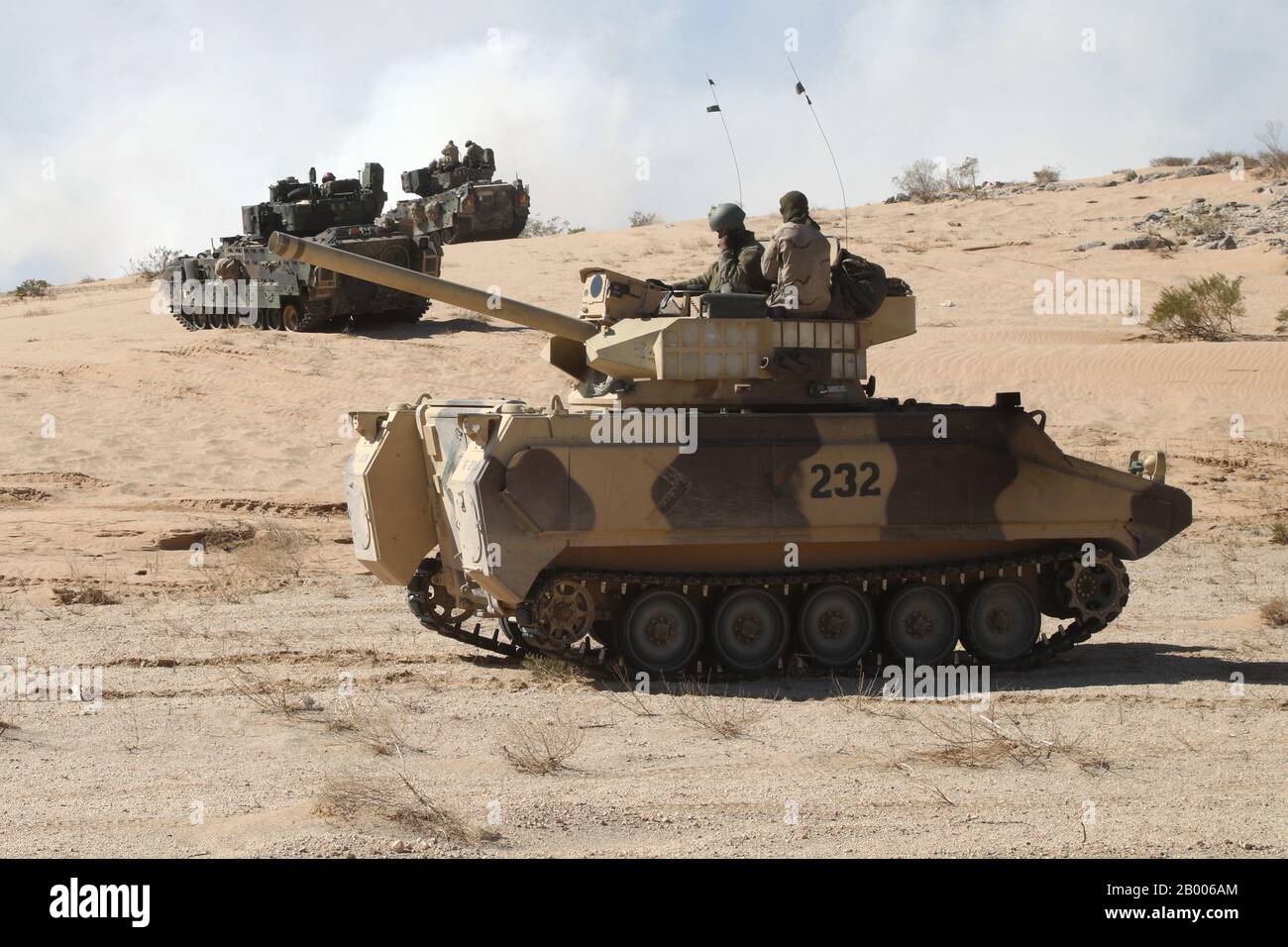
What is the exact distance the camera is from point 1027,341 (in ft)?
91.5

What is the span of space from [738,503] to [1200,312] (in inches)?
765

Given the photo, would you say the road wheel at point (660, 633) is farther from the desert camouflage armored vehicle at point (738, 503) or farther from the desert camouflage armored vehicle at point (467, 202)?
the desert camouflage armored vehicle at point (467, 202)

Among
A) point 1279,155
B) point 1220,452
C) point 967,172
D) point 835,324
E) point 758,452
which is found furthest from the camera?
point 967,172

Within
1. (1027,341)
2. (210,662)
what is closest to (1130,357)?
(1027,341)

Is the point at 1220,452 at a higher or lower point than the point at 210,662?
higher

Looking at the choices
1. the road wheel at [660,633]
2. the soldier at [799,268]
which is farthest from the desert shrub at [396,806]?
the soldier at [799,268]

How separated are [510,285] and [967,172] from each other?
74.7 feet

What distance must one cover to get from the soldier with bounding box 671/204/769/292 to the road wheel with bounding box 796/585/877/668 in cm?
233

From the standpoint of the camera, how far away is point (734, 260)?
39.5 feet

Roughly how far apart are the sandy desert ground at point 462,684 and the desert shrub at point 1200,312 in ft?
4.63

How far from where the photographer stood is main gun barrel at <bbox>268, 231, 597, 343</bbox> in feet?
37.2

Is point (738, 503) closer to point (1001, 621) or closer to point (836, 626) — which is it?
point (836, 626)

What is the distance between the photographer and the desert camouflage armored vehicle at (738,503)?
35.0ft
